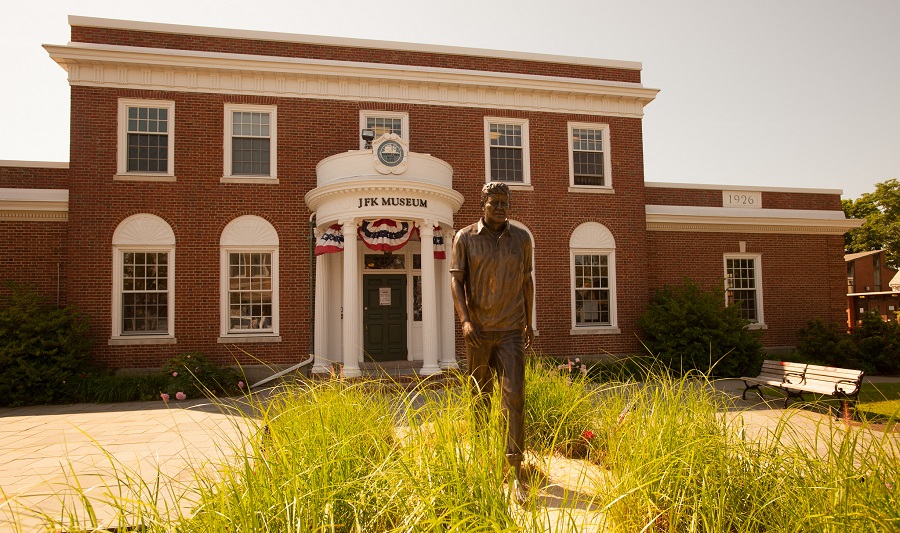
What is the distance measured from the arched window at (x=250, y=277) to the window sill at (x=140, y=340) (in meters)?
1.47

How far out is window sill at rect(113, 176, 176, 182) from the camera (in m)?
13.2

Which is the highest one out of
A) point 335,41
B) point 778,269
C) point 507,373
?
point 335,41

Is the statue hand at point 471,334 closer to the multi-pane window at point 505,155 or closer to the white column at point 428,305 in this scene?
the white column at point 428,305

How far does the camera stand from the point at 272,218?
13812 mm

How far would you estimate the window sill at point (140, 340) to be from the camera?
42.2 ft

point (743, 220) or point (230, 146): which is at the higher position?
point (230, 146)

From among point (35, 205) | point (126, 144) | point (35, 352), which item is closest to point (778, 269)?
point (126, 144)

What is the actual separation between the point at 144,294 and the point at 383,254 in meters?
6.29

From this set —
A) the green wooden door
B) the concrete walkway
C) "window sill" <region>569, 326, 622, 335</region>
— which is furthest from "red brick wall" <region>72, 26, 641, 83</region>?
the concrete walkway

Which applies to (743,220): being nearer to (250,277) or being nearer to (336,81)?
(336,81)

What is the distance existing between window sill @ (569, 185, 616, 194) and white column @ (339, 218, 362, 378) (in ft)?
23.2

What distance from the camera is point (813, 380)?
9438 millimetres

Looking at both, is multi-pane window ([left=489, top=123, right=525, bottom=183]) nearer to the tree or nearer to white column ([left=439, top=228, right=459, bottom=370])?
white column ([left=439, top=228, right=459, bottom=370])

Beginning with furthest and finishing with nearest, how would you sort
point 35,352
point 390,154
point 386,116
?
point 386,116, point 390,154, point 35,352
